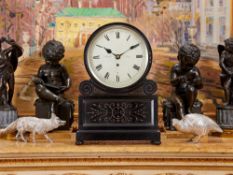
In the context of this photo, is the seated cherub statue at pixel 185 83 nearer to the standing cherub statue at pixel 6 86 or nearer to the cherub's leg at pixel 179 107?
the cherub's leg at pixel 179 107

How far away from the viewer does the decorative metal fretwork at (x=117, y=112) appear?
158cm

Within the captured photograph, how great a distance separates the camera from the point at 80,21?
2.08m

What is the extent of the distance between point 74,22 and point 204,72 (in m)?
0.59

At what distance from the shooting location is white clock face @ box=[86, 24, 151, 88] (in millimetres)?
1580

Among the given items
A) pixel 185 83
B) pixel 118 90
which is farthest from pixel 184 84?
pixel 118 90

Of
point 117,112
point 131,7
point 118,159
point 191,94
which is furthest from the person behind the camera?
point 131,7

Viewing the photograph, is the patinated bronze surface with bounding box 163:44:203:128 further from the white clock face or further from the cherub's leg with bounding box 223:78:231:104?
the white clock face

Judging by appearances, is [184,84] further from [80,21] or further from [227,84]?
[80,21]

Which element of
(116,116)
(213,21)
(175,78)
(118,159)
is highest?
(213,21)

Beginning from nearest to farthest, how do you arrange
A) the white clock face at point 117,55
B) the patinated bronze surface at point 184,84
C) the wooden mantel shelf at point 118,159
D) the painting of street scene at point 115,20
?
the wooden mantel shelf at point 118,159 → the white clock face at point 117,55 → the patinated bronze surface at point 184,84 → the painting of street scene at point 115,20

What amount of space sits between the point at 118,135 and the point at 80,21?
27.2 inches

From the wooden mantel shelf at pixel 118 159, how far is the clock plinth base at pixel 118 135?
2.6 inches

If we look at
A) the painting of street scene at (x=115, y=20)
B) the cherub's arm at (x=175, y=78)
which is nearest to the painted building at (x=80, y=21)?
the painting of street scene at (x=115, y=20)

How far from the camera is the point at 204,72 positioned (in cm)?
206
